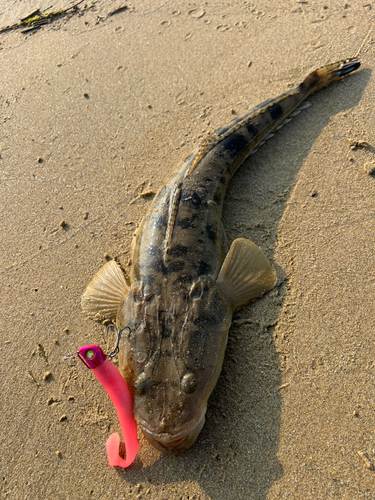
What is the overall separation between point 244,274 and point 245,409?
103 centimetres

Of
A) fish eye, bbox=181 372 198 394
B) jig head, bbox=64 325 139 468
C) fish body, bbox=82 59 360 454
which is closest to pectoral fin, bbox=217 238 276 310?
fish body, bbox=82 59 360 454

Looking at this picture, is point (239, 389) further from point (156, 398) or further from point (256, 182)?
point (256, 182)

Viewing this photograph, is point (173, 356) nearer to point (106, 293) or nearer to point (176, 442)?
point (176, 442)

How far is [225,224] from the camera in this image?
146 inches

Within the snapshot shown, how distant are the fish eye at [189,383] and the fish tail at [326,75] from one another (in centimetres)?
359

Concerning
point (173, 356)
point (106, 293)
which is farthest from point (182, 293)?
point (106, 293)

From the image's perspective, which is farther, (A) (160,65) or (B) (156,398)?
(A) (160,65)

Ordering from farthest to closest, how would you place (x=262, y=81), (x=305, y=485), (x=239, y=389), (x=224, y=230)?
(x=262, y=81) → (x=224, y=230) → (x=239, y=389) → (x=305, y=485)

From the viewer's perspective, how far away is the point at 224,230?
3592mm

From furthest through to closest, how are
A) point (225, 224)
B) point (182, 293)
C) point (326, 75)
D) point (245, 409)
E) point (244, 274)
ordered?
point (326, 75) → point (225, 224) → point (244, 274) → point (182, 293) → point (245, 409)

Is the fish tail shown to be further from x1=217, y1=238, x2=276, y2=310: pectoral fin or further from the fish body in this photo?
x1=217, y1=238, x2=276, y2=310: pectoral fin

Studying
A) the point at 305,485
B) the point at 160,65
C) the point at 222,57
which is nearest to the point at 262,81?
the point at 222,57

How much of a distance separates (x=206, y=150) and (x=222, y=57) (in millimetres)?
1965

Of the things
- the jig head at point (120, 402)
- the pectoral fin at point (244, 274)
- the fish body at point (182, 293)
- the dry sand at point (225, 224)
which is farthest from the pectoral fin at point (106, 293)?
the pectoral fin at point (244, 274)
